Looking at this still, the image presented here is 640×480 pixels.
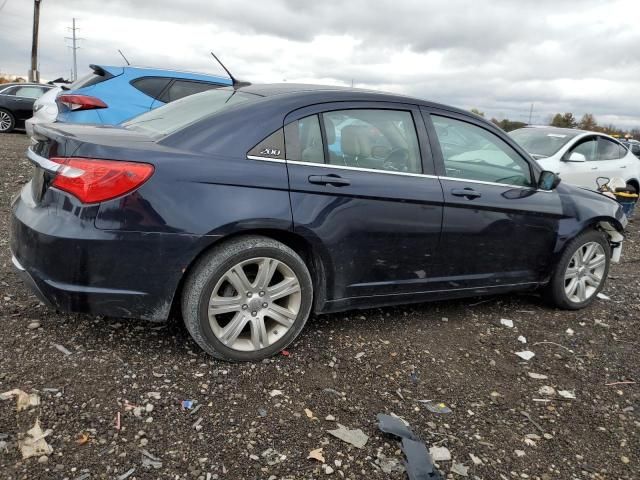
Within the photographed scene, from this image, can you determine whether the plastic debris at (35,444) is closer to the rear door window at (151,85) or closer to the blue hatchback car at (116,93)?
the blue hatchback car at (116,93)

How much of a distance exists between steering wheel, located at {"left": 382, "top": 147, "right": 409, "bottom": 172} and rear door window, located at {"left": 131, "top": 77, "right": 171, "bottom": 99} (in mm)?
4295

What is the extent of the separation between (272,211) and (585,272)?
2992 mm

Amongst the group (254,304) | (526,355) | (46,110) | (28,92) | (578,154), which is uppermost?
(578,154)

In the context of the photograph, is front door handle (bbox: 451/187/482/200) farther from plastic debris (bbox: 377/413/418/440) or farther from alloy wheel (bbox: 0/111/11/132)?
alloy wheel (bbox: 0/111/11/132)

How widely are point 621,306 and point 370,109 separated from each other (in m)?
3.04

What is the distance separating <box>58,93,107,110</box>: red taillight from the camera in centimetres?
632

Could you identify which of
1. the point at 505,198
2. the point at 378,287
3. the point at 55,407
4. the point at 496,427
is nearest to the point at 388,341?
the point at 378,287

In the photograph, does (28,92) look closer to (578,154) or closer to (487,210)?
(578,154)

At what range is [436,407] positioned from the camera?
114 inches

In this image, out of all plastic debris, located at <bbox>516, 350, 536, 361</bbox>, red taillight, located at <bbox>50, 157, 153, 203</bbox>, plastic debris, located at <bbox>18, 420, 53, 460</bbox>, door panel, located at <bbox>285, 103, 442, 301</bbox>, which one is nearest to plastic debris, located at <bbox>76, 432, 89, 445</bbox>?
plastic debris, located at <bbox>18, 420, 53, 460</bbox>

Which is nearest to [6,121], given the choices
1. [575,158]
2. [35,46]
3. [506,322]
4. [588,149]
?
[575,158]

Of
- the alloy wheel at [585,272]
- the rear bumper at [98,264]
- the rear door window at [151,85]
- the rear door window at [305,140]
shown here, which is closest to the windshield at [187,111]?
the rear door window at [305,140]

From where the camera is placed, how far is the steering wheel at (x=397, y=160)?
3.45 meters

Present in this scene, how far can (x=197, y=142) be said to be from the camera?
294 centimetres
